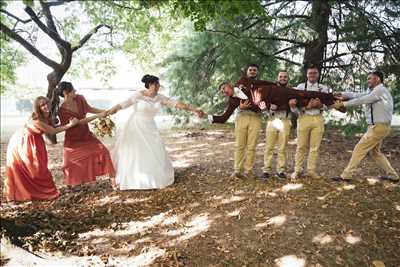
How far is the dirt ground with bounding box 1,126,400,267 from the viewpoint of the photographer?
4.00 m

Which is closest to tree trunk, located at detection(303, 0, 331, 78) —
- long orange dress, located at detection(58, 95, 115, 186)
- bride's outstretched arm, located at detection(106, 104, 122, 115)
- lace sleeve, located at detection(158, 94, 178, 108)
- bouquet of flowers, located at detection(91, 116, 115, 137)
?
lace sleeve, located at detection(158, 94, 178, 108)

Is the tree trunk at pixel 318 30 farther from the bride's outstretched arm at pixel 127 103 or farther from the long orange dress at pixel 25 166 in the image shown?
the long orange dress at pixel 25 166

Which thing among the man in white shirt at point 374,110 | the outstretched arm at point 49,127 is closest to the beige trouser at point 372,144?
the man in white shirt at point 374,110

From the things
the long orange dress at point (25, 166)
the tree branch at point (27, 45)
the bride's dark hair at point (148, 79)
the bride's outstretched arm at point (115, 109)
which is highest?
the tree branch at point (27, 45)

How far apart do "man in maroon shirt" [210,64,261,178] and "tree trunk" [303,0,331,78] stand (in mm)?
3609

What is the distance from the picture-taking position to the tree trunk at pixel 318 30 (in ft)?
29.1

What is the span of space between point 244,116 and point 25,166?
392cm

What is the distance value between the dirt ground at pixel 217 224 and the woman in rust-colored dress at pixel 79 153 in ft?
1.28

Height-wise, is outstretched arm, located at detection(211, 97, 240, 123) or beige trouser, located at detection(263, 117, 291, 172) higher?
outstretched arm, located at detection(211, 97, 240, 123)

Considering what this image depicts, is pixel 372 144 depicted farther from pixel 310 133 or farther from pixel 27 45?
pixel 27 45

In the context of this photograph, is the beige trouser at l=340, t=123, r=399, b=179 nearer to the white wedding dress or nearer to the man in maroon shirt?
the man in maroon shirt

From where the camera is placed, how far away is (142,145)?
6258 millimetres

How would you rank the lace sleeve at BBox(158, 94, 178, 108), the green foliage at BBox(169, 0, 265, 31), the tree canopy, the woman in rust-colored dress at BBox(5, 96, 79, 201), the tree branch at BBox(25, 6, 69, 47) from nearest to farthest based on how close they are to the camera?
the green foliage at BBox(169, 0, 265, 31) < the woman in rust-colored dress at BBox(5, 96, 79, 201) < the lace sleeve at BBox(158, 94, 178, 108) < the tree canopy < the tree branch at BBox(25, 6, 69, 47)

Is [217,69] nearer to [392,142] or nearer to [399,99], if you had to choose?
[399,99]
